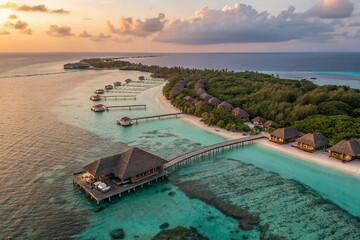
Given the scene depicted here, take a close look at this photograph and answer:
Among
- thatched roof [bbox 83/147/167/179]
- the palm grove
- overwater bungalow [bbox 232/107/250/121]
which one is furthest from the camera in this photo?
overwater bungalow [bbox 232/107/250/121]

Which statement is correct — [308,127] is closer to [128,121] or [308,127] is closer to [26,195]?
[128,121]

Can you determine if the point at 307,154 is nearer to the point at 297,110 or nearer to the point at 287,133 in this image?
the point at 287,133

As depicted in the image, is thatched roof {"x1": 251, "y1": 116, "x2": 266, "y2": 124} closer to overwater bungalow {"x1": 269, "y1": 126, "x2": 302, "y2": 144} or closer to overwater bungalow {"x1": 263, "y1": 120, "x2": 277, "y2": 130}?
overwater bungalow {"x1": 263, "y1": 120, "x2": 277, "y2": 130}

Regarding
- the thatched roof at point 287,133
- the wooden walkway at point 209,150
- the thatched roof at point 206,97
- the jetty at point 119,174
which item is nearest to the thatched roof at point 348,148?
the thatched roof at point 287,133

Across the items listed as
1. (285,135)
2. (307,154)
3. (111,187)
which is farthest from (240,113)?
(111,187)

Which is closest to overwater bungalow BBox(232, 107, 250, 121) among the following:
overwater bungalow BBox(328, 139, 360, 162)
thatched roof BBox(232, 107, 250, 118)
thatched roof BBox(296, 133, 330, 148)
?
thatched roof BBox(232, 107, 250, 118)

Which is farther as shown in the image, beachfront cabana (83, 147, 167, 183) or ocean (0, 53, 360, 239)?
beachfront cabana (83, 147, 167, 183)

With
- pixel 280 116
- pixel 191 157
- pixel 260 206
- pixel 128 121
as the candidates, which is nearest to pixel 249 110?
pixel 280 116
